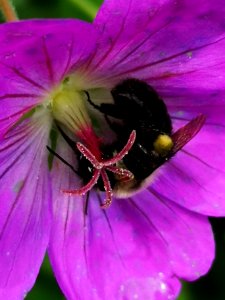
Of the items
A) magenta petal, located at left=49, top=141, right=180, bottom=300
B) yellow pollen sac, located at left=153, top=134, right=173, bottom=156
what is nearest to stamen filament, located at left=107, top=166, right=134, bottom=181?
yellow pollen sac, located at left=153, top=134, right=173, bottom=156

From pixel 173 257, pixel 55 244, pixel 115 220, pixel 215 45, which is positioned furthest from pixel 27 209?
pixel 215 45

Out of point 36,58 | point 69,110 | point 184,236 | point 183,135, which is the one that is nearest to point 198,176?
point 184,236

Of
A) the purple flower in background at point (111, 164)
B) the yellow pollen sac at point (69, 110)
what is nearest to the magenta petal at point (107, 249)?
the purple flower in background at point (111, 164)

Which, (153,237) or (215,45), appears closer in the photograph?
(215,45)

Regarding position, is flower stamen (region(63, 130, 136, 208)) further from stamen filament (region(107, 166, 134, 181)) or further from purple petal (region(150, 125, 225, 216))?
purple petal (region(150, 125, 225, 216))

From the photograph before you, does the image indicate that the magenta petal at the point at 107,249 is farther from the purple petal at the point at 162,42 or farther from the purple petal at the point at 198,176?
the purple petal at the point at 162,42

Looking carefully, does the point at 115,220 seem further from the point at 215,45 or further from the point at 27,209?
the point at 215,45

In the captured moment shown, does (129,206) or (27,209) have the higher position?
(27,209)

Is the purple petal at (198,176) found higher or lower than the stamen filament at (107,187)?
lower
